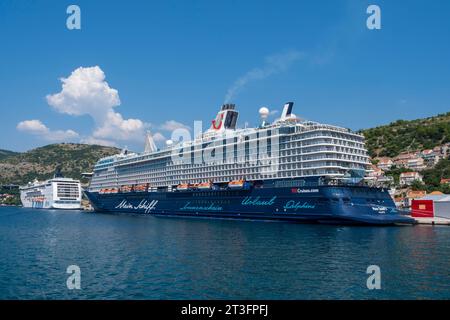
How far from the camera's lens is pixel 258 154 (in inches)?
2773

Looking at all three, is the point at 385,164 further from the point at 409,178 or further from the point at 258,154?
the point at 258,154

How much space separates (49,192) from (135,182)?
7690 centimetres

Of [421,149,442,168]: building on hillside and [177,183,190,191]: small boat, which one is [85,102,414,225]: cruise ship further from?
[421,149,442,168]: building on hillside

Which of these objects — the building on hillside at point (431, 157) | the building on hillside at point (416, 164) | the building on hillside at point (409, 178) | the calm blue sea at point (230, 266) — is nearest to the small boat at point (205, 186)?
the calm blue sea at point (230, 266)

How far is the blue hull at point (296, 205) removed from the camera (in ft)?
183

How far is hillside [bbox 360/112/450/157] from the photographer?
499ft

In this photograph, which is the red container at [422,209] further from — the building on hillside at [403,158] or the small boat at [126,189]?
the building on hillside at [403,158]

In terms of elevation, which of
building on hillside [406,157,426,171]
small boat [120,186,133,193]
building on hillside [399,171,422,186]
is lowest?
small boat [120,186,133,193]

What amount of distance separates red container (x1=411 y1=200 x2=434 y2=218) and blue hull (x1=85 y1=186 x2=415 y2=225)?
372cm

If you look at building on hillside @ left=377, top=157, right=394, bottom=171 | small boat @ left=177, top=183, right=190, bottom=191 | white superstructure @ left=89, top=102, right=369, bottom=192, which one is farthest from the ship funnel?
building on hillside @ left=377, top=157, right=394, bottom=171

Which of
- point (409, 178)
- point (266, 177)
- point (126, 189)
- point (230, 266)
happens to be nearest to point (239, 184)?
point (266, 177)

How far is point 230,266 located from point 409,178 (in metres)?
108
